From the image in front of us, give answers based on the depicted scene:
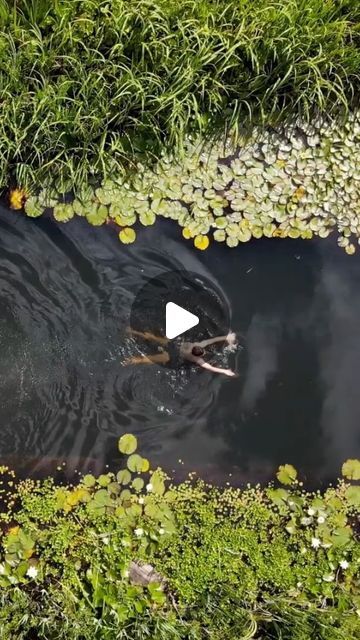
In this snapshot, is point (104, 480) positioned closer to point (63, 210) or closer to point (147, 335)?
point (147, 335)

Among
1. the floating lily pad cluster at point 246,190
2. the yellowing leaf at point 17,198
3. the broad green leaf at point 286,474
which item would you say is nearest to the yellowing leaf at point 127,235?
the floating lily pad cluster at point 246,190

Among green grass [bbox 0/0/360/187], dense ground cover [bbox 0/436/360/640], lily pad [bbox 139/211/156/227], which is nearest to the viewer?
green grass [bbox 0/0/360/187]

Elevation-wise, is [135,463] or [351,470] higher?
[351,470]

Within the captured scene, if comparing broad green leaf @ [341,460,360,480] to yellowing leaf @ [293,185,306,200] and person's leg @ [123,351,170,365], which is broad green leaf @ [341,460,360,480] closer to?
person's leg @ [123,351,170,365]

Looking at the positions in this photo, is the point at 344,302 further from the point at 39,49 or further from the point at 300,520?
the point at 39,49

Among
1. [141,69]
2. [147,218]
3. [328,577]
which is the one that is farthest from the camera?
[147,218]

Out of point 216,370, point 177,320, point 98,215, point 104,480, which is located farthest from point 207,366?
point 98,215

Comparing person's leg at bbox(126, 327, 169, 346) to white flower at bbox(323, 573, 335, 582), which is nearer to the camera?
white flower at bbox(323, 573, 335, 582)

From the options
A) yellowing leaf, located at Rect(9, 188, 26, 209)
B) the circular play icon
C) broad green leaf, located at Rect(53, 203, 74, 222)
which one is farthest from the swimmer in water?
yellowing leaf, located at Rect(9, 188, 26, 209)
